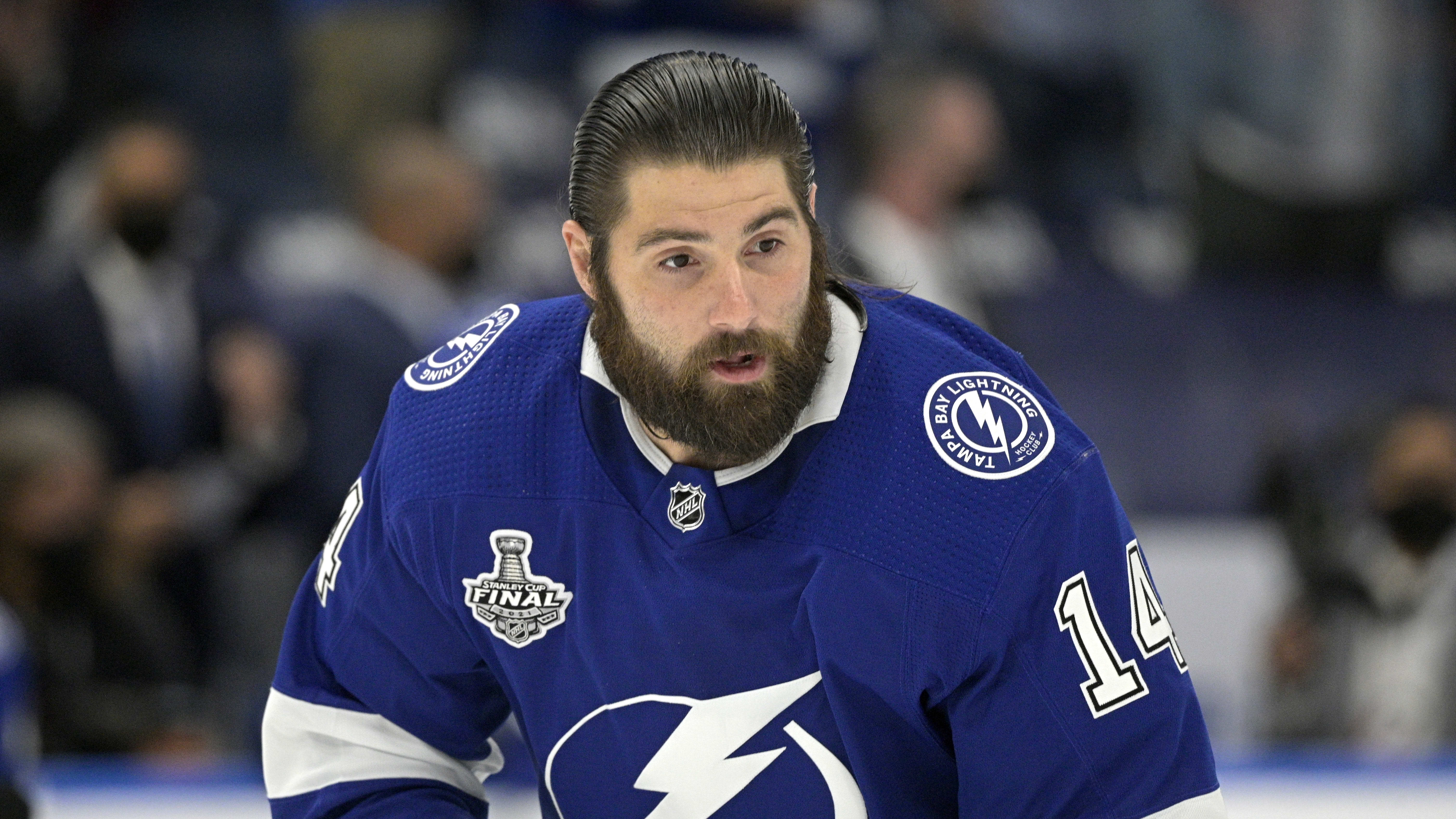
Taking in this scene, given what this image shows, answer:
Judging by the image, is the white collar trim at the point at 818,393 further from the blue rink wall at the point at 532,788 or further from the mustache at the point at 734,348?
the blue rink wall at the point at 532,788

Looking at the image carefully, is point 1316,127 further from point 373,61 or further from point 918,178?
point 373,61

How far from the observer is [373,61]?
536cm

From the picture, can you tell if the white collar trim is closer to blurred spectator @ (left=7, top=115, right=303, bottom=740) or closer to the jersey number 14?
the jersey number 14

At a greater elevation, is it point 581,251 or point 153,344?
point 153,344

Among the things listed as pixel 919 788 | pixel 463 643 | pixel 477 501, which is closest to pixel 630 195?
pixel 477 501

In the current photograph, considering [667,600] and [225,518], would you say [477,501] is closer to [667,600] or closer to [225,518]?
[667,600]

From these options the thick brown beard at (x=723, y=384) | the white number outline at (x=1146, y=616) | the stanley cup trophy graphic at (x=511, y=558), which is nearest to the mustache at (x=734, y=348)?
the thick brown beard at (x=723, y=384)

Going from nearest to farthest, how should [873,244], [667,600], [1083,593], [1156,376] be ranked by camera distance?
[1083,593] → [667,600] → [873,244] → [1156,376]

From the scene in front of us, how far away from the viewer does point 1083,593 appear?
5.40 ft

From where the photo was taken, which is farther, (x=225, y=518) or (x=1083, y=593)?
(x=225, y=518)

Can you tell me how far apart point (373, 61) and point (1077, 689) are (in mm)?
4252

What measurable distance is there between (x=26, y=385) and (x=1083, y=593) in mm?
3505

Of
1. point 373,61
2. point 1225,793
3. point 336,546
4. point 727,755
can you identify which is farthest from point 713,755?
point 373,61

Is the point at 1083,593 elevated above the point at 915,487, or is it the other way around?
the point at 915,487
